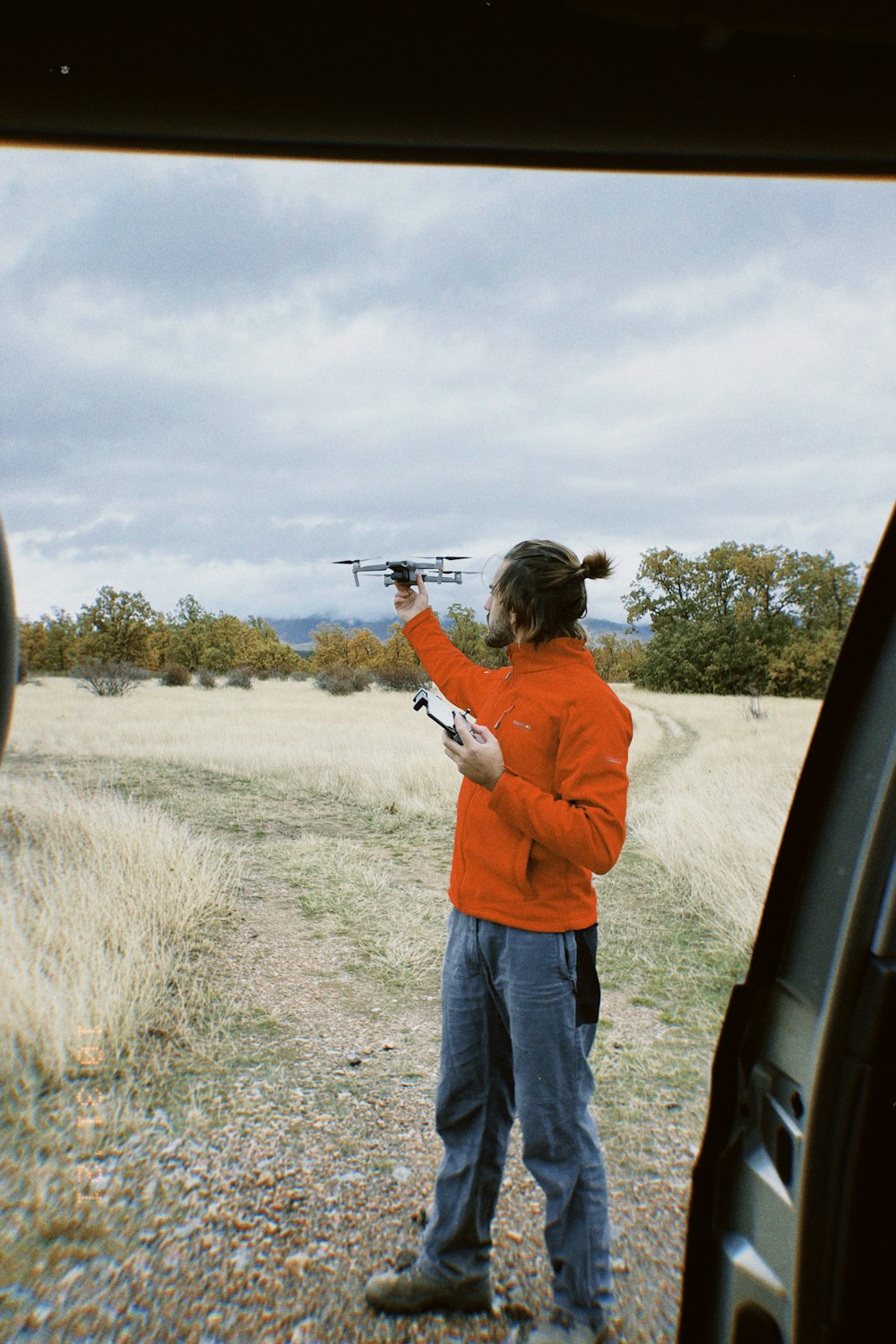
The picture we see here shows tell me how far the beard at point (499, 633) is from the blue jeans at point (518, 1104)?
0.43m

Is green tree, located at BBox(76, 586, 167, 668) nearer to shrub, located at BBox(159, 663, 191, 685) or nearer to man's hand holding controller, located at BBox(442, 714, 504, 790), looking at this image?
shrub, located at BBox(159, 663, 191, 685)

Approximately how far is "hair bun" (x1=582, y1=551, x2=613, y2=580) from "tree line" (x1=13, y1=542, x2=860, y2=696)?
3.51 feet

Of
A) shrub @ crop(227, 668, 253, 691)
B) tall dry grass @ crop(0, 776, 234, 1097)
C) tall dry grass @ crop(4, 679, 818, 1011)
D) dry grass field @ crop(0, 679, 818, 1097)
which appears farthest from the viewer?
shrub @ crop(227, 668, 253, 691)

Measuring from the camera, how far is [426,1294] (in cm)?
136

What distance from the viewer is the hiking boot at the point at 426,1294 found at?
1362 mm

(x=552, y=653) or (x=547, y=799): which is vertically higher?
(x=552, y=653)

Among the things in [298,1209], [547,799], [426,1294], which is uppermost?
[547,799]

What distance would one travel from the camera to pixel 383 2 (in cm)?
89

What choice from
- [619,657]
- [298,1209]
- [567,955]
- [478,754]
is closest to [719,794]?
[619,657]

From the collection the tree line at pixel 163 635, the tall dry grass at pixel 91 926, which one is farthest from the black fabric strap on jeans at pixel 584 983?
the tree line at pixel 163 635

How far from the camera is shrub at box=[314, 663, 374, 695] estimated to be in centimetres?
564

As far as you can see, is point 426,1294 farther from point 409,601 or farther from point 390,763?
point 390,763

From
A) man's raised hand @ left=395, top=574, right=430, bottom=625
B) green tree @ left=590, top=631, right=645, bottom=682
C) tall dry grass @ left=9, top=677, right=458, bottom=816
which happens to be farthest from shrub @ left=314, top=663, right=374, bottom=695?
man's raised hand @ left=395, top=574, right=430, bottom=625

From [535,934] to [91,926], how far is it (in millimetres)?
2143
